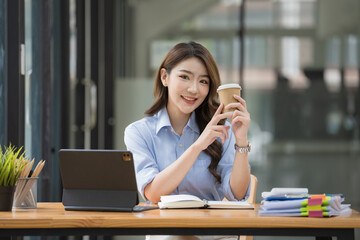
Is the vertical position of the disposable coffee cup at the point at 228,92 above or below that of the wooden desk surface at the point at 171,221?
above

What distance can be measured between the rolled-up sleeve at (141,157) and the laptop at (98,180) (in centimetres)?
36

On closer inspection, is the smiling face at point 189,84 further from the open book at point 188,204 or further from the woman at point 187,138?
the open book at point 188,204

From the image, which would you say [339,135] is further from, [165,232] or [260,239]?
[165,232]

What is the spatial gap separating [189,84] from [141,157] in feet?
1.25

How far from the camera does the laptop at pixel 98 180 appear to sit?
2.06m

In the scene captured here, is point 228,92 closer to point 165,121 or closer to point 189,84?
point 189,84

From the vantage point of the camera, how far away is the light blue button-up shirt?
8.50 ft

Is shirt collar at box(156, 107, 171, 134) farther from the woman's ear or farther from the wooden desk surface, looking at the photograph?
the wooden desk surface

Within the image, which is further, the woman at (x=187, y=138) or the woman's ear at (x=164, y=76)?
the woman's ear at (x=164, y=76)

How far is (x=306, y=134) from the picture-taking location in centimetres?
581

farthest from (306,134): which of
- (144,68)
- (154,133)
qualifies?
(154,133)

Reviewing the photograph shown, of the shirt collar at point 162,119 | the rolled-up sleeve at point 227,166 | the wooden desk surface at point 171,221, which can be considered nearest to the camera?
the wooden desk surface at point 171,221

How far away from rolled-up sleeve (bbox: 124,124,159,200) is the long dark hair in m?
0.16

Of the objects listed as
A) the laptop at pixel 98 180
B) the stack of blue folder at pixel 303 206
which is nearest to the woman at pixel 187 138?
the laptop at pixel 98 180
